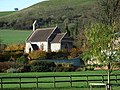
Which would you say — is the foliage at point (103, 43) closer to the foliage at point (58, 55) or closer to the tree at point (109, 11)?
the tree at point (109, 11)

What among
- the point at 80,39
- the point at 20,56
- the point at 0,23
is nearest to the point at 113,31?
the point at 20,56

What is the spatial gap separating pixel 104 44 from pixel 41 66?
39.9 m

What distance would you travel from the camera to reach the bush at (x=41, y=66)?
230ft

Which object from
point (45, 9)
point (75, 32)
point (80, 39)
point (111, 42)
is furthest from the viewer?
point (45, 9)

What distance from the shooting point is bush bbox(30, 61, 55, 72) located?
70062mm

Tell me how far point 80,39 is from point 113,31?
63.8 m

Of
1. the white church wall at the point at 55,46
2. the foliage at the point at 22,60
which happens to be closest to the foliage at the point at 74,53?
the foliage at the point at 22,60

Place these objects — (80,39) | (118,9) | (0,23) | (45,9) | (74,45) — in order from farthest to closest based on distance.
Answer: (45,9) < (0,23) < (74,45) < (80,39) < (118,9)

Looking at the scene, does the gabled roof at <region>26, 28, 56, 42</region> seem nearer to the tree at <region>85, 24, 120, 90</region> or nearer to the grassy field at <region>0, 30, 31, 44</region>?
the grassy field at <region>0, 30, 31, 44</region>

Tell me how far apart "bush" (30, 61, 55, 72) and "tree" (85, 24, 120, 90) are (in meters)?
38.5

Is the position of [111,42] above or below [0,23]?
above

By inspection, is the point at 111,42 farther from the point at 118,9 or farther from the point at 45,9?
the point at 45,9

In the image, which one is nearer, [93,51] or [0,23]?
[93,51]

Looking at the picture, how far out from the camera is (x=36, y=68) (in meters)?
69.9
